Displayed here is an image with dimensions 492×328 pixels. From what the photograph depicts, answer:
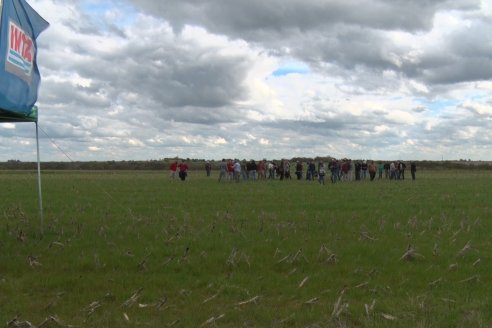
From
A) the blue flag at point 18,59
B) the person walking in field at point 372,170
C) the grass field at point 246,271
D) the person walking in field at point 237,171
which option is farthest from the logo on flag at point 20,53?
the person walking in field at point 372,170

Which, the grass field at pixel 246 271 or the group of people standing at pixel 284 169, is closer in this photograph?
the grass field at pixel 246 271

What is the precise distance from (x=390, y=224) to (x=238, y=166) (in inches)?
1016

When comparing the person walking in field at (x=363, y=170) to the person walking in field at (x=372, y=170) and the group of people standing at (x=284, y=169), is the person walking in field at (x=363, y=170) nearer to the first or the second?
the group of people standing at (x=284, y=169)

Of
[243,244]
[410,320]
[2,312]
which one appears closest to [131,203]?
[243,244]

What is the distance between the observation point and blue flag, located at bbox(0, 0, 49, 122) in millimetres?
9203

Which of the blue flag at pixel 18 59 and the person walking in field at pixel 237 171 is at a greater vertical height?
the blue flag at pixel 18 59

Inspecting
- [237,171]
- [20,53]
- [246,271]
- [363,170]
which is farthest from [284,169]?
[246,271]

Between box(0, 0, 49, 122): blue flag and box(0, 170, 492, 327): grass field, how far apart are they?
2.80 meters

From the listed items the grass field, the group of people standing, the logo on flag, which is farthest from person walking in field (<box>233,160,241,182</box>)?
the logo on flag

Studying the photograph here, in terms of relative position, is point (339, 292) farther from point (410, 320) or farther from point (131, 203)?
point (131, 203)

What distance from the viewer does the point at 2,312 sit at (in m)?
6.61

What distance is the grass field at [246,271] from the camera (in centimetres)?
655

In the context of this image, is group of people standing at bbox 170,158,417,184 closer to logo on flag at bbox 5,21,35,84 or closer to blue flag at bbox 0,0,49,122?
blue flag at bbox 0,0,49,122

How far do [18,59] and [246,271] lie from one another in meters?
5.71
